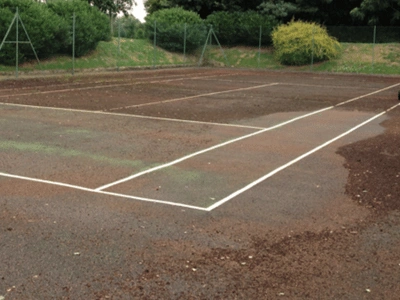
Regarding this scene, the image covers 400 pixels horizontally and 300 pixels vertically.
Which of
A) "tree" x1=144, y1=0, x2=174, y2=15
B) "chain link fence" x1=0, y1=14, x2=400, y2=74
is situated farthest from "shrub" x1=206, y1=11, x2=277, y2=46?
"tree" x1=144, y1=0, x2=174, y2=15

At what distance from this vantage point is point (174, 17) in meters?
43.7

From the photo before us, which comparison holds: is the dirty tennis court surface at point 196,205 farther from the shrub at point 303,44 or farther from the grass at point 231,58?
the shrub at point 303,44

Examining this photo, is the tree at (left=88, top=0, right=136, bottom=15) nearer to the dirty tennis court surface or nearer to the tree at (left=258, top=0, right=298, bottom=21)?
the tree at (left=258, top=0, right=298, bottom=21)

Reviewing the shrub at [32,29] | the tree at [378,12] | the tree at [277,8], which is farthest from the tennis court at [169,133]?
the tree at [277,8]

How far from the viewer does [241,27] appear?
45.2 metres

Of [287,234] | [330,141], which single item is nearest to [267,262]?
[287,234]

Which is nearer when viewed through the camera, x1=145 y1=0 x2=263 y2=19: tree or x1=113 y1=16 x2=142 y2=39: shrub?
x1=145 y1=0 x2=263 y2=19: tree

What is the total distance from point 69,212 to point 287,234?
2.63 meters

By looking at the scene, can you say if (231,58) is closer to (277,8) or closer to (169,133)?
(277,8)

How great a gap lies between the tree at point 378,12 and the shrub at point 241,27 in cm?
631

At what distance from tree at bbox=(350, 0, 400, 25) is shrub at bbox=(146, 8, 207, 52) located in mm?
11436

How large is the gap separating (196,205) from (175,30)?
34719 mm

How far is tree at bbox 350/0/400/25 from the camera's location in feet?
150

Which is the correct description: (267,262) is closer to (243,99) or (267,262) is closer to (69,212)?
(69,212)
